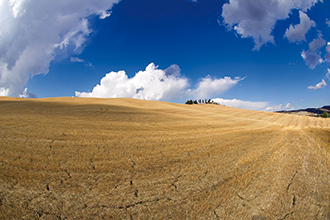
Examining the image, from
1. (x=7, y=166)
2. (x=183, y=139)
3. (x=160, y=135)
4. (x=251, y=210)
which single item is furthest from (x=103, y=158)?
(x=251, y=210)

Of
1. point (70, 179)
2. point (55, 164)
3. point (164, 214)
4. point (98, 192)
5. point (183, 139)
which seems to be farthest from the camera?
point (183, 139)

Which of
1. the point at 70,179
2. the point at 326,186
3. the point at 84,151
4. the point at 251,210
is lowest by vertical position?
the point at 251,210

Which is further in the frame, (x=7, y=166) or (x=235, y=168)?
(x=235, y=168)

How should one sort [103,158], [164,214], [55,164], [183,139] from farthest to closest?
[183,139], [103,158], [55,164], [164,214]

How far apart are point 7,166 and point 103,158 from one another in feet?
4.97

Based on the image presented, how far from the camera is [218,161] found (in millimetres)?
3281

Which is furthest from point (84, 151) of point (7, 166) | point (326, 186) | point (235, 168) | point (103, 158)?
point (326, 186)

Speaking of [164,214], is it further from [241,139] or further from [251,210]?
[241,139]

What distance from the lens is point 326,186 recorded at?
109 inches

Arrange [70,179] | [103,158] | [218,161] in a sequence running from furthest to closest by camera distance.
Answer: [218,161] → [103,158] → [70,179]

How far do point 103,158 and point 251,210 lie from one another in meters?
2.73

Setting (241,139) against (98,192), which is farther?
(241,139)

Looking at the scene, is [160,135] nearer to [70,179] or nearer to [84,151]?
[84,151]

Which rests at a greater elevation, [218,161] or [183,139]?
[183,139]
